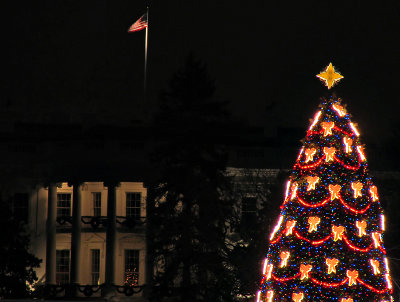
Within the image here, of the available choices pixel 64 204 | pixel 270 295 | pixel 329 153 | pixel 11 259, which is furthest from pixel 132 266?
pixel 329 153

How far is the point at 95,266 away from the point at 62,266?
74.9 inches

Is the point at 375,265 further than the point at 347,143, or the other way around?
the point at 347,143

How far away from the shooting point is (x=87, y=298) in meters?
59.2

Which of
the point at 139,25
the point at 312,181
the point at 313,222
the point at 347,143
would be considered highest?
the point at 139,25

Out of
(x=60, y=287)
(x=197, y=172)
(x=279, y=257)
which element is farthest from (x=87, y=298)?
(x=279, y=257)

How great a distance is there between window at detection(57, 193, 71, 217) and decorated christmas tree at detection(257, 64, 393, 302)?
3859 centimetres

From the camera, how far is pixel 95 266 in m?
63.4

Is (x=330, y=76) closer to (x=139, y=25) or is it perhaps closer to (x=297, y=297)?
(x=297, y=297)

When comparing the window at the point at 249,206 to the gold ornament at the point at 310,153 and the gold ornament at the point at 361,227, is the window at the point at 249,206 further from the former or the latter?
the gold ornament at the point at 361,227

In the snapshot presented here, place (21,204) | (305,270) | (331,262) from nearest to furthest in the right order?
(331,262), (305,270), (21,204)

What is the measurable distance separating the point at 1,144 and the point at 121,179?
7.35m

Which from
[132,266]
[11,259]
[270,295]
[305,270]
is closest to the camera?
[305,270]

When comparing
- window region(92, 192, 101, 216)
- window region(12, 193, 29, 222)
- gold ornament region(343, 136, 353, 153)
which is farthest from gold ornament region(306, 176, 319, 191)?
window region(92, 192, 101, 216)

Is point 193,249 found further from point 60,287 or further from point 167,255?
point 60,287
